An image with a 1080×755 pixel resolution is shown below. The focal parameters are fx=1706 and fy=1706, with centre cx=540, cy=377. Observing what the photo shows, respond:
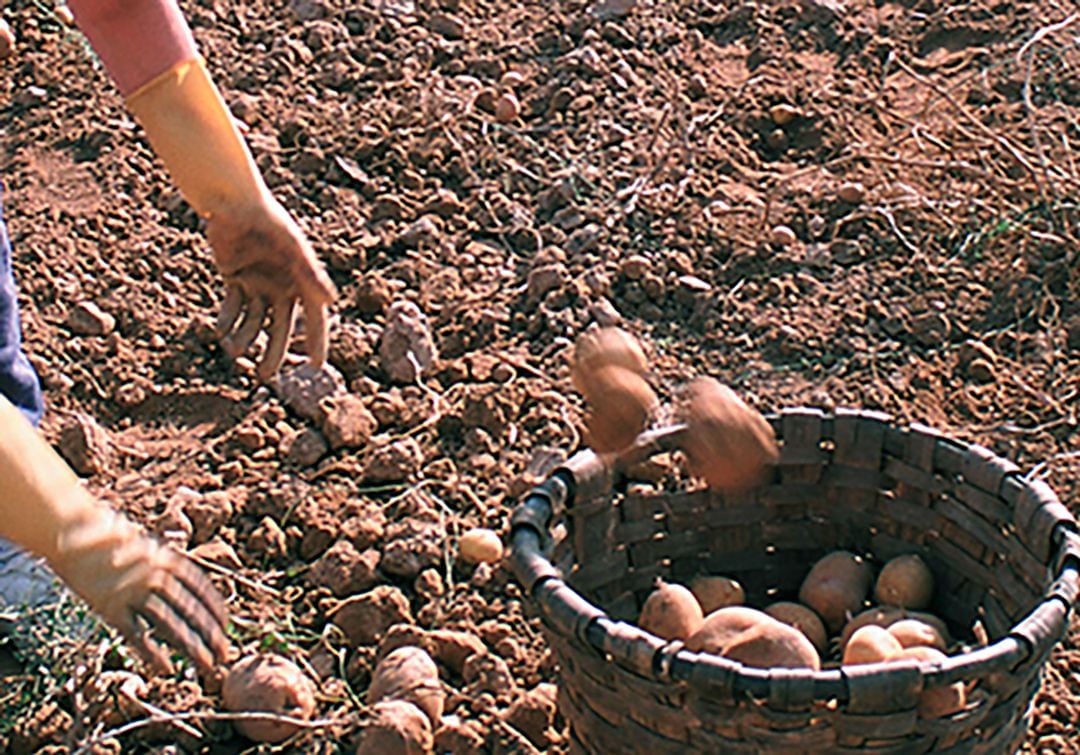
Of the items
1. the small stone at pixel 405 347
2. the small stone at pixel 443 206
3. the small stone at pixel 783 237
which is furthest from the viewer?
the small stone at pixel 443 206

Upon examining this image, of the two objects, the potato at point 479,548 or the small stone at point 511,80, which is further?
the small stone at point 511,80

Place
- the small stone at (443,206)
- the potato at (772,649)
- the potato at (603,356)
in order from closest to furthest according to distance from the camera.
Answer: the potato at (772,649)
the potato at (603,356)
the small stone at (443,206)

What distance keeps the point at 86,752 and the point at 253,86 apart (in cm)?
202

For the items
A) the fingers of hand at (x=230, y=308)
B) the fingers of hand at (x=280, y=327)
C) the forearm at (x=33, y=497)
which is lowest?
the fingers of hand at (x=280, y=327)

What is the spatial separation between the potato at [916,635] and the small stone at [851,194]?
1.40 m

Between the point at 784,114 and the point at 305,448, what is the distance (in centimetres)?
143

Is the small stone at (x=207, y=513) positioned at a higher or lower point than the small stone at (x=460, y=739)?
higher

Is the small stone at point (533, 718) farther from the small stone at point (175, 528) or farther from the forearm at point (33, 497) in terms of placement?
the forearm at point (33, 497)

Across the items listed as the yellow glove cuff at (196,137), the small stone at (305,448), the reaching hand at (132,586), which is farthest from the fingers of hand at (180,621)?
the small stone at (305,448)

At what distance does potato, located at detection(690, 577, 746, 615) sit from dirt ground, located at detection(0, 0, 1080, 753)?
26cm

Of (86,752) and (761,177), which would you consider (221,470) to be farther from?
(761,177)

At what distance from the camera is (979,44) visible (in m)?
4.02

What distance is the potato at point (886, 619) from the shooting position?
7.81 feet

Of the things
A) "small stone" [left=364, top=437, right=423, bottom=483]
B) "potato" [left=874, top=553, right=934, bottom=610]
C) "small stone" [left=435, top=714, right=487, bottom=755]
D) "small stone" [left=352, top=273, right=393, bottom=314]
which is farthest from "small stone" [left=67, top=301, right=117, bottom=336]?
"potato" [left=874, top=553, right=934, bottom=610]
